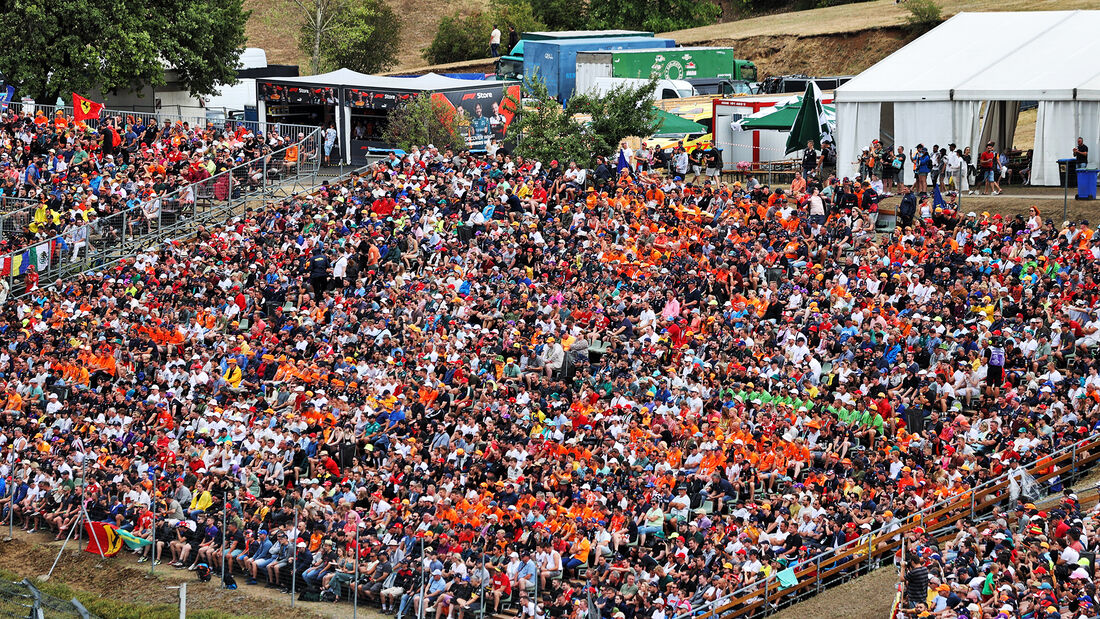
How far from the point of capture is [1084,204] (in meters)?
33.1

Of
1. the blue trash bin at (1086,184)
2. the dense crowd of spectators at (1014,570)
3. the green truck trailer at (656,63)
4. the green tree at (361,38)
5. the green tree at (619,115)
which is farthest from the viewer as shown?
the green tree at (361,38)

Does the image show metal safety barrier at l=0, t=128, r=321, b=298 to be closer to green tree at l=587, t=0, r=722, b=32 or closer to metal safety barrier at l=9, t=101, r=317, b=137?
metal safety barrier at l=9, t=101, r=317, b=137

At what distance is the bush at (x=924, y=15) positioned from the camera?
5922cm

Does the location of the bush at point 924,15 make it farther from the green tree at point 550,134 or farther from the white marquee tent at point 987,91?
the green tree at point 550,134

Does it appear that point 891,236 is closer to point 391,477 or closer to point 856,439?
point 856,439

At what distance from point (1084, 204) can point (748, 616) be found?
50.8 ft

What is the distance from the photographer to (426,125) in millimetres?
42219

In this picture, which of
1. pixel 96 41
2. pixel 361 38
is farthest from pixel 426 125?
pixel 361 38

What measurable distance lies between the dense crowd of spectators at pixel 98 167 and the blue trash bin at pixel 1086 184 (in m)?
20.4

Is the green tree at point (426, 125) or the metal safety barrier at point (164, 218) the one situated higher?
the green tree at point (426, 125)

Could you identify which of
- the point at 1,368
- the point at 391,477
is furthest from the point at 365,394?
the point at 1,368

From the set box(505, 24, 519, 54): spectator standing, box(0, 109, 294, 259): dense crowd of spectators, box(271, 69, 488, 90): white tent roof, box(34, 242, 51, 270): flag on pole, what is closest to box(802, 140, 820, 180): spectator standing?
box(271, 69, 488, 90): white tent roof

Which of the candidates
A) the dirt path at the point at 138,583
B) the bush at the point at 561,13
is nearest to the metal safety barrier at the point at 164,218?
the dirt path at the point at 138,583

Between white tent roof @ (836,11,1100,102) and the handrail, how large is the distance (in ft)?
41.9
